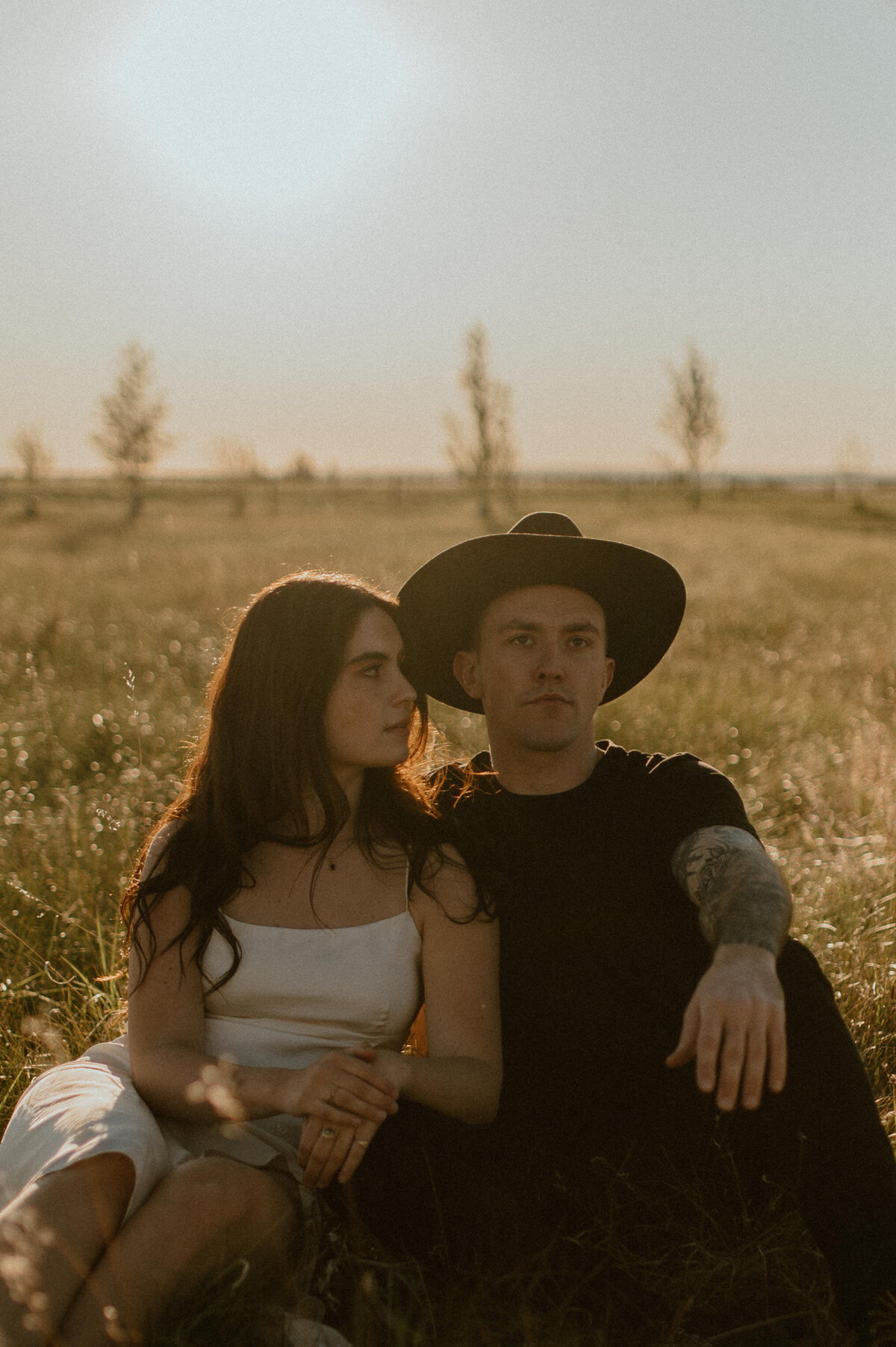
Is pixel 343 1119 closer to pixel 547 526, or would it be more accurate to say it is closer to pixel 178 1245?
pixel 178 1245

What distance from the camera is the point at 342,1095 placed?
1.85m

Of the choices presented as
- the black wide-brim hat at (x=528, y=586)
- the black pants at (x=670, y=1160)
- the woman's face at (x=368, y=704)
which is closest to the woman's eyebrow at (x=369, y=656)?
the woman's face at (x=368, y=704)

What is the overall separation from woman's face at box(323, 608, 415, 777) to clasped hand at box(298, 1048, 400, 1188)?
699 millimetres

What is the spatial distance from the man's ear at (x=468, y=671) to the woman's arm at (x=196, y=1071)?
979mm

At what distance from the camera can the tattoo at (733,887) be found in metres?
1.92

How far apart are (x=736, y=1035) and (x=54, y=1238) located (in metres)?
1.24

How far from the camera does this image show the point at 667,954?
2.19 m

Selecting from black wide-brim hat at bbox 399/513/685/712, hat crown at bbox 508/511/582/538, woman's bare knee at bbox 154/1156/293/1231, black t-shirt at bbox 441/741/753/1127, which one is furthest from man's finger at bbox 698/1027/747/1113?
hat crown at bbox 508/511/582/538

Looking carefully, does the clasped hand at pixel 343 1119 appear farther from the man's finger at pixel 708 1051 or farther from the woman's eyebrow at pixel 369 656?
the woman's eyebrow at pixel 369 656

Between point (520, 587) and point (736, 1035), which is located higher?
point (520, 587)

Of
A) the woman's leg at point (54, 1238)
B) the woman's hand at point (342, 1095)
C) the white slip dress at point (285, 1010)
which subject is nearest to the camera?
the woman's leg at point (54, 1238)

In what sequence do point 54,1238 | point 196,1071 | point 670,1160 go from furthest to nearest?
1. point 670,1160
2. point 196,1071
3. point 54,1238

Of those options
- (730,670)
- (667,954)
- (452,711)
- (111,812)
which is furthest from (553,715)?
(730,670)

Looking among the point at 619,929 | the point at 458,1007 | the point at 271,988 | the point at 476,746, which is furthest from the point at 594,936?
the point at 476,746
